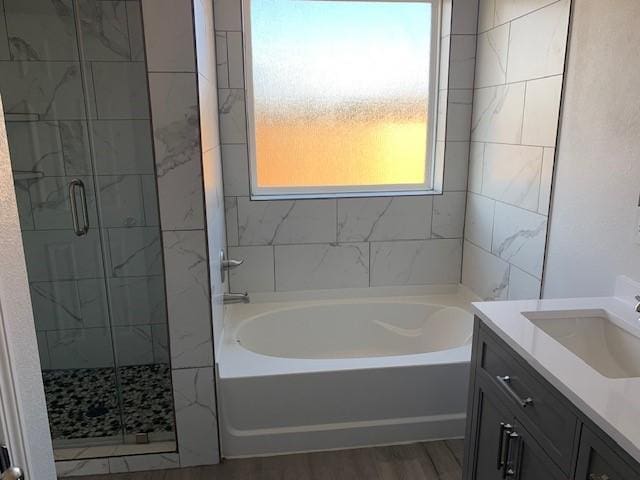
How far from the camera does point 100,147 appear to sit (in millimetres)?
2463

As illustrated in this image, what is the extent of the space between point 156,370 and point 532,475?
1.89 m

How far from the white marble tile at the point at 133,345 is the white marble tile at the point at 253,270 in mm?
566

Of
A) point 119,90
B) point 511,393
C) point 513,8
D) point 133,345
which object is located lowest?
point 133,345

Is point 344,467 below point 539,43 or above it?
below

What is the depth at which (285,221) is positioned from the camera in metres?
2.83

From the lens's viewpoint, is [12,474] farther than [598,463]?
No

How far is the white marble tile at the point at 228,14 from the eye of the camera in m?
2.54

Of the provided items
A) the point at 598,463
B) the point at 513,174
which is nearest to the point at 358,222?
the point at 513,174

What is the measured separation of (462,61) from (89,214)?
7.21 feet

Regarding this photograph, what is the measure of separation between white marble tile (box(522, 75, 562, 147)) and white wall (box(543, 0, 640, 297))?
0.19ft

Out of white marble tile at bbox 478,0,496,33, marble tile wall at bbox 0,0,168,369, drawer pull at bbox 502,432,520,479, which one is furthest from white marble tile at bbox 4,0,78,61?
drawer pull at bbox 502,432,520,479

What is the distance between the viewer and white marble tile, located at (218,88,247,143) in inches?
104

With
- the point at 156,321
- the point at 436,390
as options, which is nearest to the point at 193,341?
the point at 156,321

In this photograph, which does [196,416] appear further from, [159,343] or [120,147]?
[120,147]
